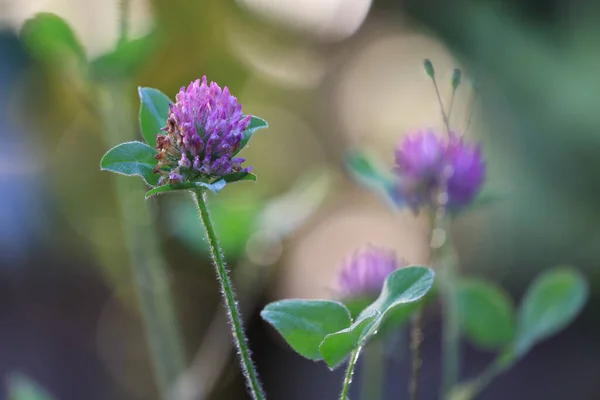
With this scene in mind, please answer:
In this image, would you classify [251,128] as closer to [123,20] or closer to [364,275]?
[364,275]

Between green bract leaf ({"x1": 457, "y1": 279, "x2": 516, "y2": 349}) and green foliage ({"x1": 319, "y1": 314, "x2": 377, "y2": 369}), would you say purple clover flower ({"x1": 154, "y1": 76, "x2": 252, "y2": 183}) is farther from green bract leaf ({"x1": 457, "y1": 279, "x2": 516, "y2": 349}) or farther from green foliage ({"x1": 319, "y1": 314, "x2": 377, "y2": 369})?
green bract leaf ({"x1": 457, "y1": 279, "x2": 516, "y2": 349})

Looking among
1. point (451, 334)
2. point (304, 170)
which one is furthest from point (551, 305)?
point (304, 170)

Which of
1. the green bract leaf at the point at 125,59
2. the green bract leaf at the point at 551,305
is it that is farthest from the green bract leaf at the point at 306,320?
the green bract leaf at the point at 125,59

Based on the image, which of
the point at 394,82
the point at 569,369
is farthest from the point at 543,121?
the point at 569,369

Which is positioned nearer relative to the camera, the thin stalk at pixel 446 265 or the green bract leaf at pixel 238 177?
the green bract leaf at pixel 238 177

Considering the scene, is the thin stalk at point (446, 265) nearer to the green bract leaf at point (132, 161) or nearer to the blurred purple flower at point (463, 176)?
the blurred purple flower at point (463, 176)

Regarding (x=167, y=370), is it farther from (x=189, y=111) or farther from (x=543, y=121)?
(x=543, y=121)
